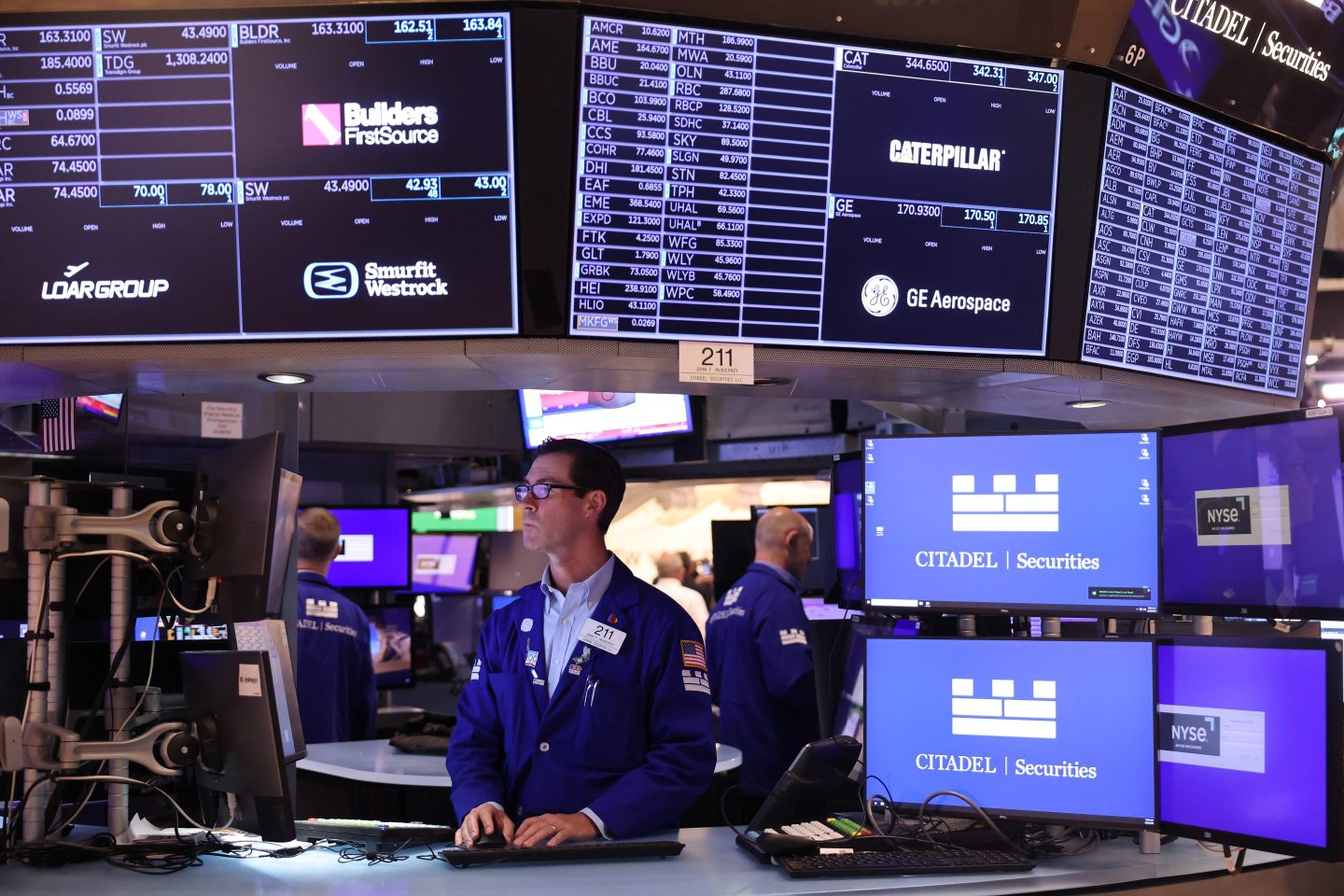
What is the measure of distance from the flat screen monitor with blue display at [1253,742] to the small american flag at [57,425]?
4.28 metres

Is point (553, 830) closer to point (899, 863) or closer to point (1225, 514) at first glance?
point (899, 863)

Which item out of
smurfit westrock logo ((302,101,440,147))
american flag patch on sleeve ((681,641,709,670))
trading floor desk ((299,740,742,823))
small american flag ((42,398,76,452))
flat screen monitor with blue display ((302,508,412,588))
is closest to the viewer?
smurfit westrock logo ((302,101,440,147))

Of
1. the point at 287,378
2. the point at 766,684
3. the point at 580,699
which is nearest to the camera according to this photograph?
the point at 580,699

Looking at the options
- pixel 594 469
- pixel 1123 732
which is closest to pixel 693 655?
pixel 594 469

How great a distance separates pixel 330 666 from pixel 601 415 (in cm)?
310

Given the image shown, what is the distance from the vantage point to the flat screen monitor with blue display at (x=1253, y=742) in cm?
216

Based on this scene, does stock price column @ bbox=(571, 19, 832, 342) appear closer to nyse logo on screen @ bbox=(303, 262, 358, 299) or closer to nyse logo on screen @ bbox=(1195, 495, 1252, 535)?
nyse logo on screen @ bbox=(303, 262, 358, 299)

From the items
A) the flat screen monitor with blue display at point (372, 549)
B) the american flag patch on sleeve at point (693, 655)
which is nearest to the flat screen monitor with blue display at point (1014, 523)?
the american flag patch on sleeve at point (693, 655)

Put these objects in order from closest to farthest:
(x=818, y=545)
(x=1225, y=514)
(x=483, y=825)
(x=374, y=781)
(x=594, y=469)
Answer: (x=483, y=825), (x=1225, y=514), (x=594, y=469), (x=374, y=781), (x=818, y=545)

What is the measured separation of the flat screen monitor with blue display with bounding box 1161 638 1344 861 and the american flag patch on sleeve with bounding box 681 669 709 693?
875mm

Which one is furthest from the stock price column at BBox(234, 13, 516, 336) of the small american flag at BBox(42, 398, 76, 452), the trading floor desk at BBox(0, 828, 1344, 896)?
the small american flag at BBox(42, 398, 76, 452)

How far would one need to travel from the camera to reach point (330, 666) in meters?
4.71

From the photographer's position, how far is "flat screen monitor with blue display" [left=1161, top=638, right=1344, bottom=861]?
7.09 ft

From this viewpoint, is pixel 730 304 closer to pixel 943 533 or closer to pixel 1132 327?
pixel 943 533
